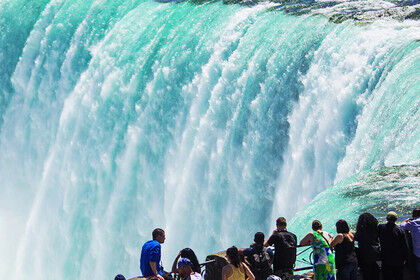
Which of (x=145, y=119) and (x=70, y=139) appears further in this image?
(x=70, y=139)

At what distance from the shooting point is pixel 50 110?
23281 millimetres

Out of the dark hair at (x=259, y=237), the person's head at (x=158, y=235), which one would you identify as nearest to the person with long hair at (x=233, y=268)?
the dark hair at (x=259, y=237)

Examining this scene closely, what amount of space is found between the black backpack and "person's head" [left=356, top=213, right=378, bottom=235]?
1.08 m

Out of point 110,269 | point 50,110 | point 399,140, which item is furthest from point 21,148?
point 399,140

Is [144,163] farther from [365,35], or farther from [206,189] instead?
[365,35]

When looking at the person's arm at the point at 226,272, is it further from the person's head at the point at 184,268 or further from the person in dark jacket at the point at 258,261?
the person in dark jacket at the point at 258,261

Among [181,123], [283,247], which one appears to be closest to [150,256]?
[283,247]

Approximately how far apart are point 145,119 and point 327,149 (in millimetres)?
6097

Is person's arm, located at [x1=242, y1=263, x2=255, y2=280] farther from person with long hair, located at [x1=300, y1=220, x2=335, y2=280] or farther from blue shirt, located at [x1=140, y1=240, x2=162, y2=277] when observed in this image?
blue shirt, located at [x1=140, y1=240, x2=162, y2=277]

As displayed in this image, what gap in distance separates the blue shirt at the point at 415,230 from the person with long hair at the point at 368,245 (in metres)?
0.37

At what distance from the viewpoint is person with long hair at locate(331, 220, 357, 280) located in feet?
26.3

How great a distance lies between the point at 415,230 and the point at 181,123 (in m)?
10.9

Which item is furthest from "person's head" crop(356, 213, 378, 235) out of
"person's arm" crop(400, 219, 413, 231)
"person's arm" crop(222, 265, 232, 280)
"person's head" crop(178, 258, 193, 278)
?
"person's head" crop(178, 258, 193, 278)

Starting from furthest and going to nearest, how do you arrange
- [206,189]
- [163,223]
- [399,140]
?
[163,223] < [206,189] < [399,140]
